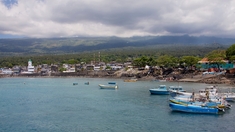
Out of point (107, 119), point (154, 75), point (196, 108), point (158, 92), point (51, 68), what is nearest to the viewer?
point (107, 119)

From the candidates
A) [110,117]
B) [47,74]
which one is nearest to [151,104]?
[110,117]

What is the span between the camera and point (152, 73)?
102500 millimetres

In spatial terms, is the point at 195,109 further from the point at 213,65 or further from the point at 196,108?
the point at 213,65

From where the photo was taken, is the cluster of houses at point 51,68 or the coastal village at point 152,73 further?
the cluster of houses at point 51,68

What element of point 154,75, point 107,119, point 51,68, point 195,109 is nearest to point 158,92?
point 195,109

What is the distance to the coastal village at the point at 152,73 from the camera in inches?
3135

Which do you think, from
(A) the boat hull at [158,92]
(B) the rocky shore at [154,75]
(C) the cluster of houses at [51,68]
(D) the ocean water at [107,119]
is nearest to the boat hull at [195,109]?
(D) the ocean water at [107,119]

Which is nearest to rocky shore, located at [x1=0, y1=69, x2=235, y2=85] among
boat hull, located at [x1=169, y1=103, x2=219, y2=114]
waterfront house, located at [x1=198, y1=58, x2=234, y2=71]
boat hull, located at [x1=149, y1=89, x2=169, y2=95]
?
waterfront house, located at [x1=198, y1=58, x2=234, y2=71]

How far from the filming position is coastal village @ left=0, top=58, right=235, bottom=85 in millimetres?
79637

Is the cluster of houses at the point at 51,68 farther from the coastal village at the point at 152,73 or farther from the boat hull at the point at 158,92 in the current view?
the boat hull at the point at 158,92

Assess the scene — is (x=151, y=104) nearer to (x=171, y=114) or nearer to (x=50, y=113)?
(x=171, y=114)

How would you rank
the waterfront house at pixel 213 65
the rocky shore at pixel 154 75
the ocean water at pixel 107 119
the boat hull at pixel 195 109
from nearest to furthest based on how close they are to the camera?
the ocean water at pixel 107 119, the boat hull at pixel 195 109, the rocky shore at pixel 154 75, the waterfront house at pixel 213 65

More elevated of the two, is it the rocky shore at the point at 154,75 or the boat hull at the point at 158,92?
the rocky shore at the point at 154,75

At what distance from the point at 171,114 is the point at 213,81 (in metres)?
46.6
